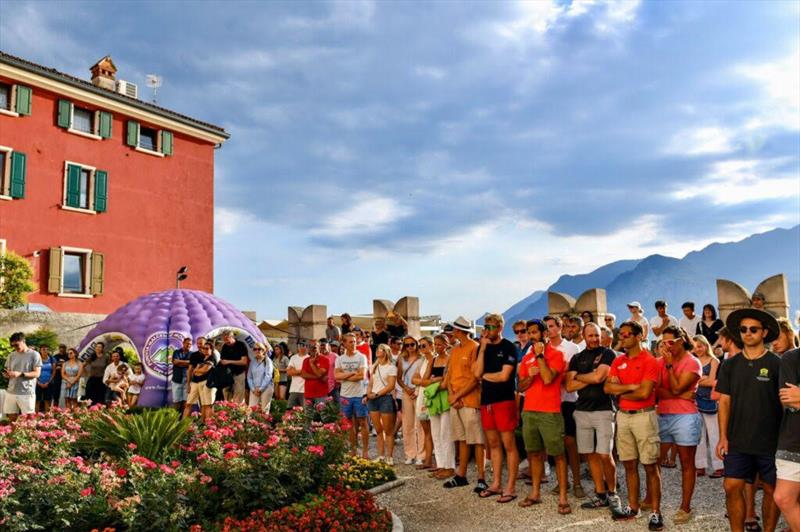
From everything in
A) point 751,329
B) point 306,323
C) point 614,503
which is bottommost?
point 614,503

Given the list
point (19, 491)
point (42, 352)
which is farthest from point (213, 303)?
point (19, 491)

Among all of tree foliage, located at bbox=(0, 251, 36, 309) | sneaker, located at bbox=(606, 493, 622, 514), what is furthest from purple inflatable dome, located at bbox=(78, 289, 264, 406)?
sneaker, located at bbox=(606, 493, 622, 514)

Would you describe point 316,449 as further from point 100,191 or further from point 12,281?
point 100,191

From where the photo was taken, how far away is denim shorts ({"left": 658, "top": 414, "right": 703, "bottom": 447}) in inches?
257

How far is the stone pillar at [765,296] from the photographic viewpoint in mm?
12086

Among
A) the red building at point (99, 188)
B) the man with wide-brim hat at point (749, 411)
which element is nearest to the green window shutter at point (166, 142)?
the red building at point (99, 188)

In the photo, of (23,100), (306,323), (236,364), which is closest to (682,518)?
(236,364)

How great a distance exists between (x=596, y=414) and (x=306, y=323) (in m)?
12.2

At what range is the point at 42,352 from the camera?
15.8 metres

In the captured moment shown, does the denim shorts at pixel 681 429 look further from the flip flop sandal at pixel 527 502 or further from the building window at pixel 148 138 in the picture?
the building window at pixel 148 138

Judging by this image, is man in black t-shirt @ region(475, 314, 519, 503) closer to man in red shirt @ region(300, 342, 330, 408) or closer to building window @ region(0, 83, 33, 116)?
man in red shirt @ region(300, 342, 330, 408)

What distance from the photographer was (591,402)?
6.94 meters

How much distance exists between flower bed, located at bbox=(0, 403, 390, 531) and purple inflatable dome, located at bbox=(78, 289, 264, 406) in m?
7.63

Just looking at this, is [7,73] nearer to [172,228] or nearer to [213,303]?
[172,228]
